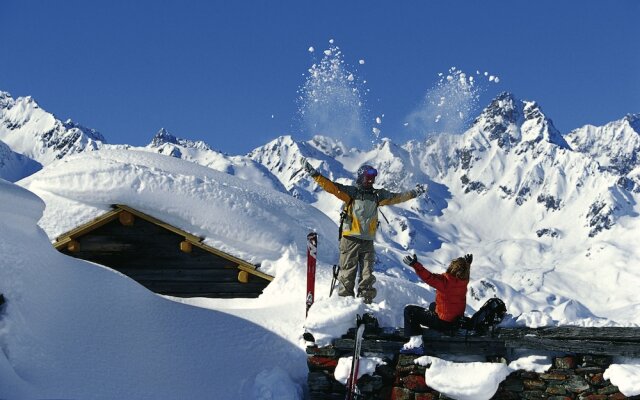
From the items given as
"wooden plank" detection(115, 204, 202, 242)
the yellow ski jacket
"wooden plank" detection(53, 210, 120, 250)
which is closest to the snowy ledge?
the yellow ski jacket

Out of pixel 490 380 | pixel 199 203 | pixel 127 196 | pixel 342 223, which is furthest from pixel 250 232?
pixel 490 380

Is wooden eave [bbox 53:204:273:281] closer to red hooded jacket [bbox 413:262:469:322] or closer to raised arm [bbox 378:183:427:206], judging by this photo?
raised arm [bbox 378:183:427:206]

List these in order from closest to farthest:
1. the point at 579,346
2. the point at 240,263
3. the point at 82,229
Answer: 1. the point at 579,346
2. the point at 240,263
3. the point at 82,229

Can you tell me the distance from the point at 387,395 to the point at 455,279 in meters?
1.55

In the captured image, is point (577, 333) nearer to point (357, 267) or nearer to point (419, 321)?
point (419, 321)

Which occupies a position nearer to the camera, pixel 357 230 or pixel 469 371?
pixel 469 371

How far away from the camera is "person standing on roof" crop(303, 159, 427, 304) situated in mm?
10773

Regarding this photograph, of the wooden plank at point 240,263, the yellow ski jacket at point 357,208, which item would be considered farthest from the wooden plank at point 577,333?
the wooden plank at point 240,263

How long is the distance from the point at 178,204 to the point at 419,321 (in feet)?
24.9

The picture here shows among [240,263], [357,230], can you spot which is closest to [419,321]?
[357,230]

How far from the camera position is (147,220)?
15.6 meters

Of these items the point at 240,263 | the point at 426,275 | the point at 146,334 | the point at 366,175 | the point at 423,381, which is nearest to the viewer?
the point at 423,381

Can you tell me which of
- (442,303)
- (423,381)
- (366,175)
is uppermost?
(366,175)

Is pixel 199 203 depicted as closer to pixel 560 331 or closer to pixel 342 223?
pixel 342 223
